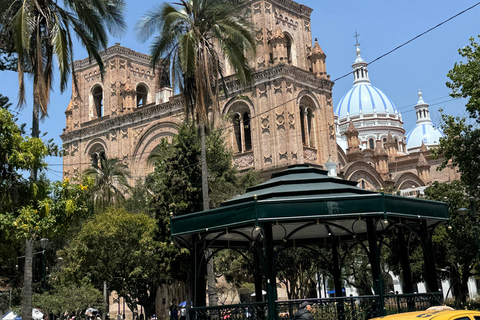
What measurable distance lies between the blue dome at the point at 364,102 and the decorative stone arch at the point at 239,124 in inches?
2454

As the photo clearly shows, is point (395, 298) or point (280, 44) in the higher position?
point (280, 44)

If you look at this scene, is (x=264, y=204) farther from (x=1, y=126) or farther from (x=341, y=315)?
(x=1, y=126)

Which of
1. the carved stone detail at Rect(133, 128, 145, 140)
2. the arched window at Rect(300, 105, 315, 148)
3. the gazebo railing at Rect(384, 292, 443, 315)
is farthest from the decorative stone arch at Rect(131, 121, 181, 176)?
the gazebo railing at Rect(384, 292, 443, 315)

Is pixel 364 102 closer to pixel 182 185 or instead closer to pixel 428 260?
pixel 182 185

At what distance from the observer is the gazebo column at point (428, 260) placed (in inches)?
546

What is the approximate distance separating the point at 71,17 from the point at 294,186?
32.2ft

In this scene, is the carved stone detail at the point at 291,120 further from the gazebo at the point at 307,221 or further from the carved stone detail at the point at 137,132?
the gazebo at the point at 307,221

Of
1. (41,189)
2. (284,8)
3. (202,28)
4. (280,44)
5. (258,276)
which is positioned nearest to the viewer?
(258,276)

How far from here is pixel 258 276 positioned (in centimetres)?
1562

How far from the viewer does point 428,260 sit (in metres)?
14.0

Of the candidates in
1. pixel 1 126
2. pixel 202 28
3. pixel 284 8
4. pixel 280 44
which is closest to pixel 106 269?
pixel 202 28

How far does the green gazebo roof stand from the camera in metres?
12.2

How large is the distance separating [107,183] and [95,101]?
13.5 metres

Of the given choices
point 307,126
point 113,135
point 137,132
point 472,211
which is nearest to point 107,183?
→ point 137,132
